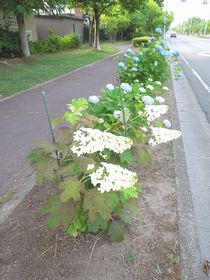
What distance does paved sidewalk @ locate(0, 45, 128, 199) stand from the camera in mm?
3600

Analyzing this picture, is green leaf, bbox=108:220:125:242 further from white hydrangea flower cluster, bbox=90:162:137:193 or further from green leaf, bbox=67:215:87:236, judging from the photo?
white hydrangea flower cluster, bbox=90:162:137:193

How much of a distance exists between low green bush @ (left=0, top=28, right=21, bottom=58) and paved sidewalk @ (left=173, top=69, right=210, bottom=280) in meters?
12.6

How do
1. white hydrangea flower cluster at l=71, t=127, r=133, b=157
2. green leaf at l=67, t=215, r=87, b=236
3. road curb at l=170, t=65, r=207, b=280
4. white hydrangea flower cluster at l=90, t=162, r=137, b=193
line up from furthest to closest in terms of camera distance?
1. green leaf at l=67, t=215, r=87, b=236
2. road curb at l=170, t=65, r=207, b=280
3. white hydrangea flower cluster at l=71, t=127, r=133, b=157
4. white hydrangea flower cluster at l=90, t=162, r=137, b=193

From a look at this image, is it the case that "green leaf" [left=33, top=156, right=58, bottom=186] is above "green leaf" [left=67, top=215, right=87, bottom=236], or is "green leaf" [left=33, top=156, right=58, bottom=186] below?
above

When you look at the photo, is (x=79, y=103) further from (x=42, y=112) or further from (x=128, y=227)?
(x=42, y=112)

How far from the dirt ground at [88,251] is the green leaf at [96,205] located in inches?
23.9

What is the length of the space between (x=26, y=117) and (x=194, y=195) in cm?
414

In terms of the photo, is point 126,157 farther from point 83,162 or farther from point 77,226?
point 77,226

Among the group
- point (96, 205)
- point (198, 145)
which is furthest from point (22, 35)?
point (96, 205)

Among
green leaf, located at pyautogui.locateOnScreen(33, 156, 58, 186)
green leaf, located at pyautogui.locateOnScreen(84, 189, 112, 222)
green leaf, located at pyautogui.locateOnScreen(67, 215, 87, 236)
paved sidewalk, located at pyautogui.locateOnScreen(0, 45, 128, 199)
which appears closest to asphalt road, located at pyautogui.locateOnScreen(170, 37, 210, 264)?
green leaf, located at pyautogui.locateOnScreen(67, 215, 87, 236)

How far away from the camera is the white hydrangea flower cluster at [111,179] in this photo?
1.40 metres

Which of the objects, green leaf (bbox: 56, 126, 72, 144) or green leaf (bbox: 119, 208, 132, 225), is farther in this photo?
green leaf (bbox: 119, 208, 132, 225)

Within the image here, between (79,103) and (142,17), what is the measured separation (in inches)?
1544

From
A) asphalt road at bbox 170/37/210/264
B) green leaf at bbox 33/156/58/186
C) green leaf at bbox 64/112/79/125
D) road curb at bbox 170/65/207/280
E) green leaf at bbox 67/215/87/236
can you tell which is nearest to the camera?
green leaf at bbox 33/156/58/186
